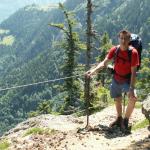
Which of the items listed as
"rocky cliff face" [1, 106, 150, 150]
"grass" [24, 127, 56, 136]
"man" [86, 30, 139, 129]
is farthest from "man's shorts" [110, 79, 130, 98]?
"grass" [24, 127, 56, 136]

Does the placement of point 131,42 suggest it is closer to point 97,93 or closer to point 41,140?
point 41,140

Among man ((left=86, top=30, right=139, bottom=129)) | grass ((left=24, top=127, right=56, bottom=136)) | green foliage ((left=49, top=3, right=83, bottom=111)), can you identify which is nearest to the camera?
man ((left=86, top=30, right=139, bottom=129))

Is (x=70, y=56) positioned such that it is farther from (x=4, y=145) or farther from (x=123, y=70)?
(x=123, y=70)

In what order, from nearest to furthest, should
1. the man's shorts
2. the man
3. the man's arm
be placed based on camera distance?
the man → the man's arm → the man's shorts

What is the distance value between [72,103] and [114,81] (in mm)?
37477

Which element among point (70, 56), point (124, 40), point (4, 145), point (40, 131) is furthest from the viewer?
point (70, 56)

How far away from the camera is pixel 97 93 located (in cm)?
3756

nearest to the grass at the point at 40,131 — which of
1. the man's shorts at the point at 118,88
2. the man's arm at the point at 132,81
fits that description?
the man's shorts at the point at 118,88

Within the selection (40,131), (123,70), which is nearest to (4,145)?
(40,131)

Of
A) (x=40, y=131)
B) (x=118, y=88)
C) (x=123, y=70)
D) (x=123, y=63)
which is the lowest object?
(x=40, y=131)

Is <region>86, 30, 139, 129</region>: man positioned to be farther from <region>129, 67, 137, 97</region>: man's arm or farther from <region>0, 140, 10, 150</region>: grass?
<region>0, 140, 10, 150</region>: grass

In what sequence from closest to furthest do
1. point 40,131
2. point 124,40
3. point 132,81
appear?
point 124,40 < point 132,81 < point 40,131

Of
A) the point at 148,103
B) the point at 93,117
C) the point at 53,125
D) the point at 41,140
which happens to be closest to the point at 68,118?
the point at 93,117

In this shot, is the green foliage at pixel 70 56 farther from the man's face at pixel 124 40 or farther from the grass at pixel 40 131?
the man's face at pixel 124 40
